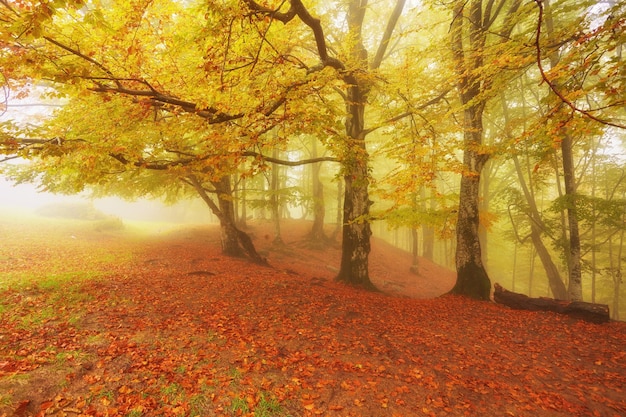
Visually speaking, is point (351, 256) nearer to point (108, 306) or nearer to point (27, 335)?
point (108, 306)

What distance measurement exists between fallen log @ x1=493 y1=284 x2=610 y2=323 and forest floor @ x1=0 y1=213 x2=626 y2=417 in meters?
0.41

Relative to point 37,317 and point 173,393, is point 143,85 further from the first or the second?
point 173,393

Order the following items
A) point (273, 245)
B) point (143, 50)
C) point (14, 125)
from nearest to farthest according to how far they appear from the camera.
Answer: point (14, 125) → point (143, 50) → point (273, 245)

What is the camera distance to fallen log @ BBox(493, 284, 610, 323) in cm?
864

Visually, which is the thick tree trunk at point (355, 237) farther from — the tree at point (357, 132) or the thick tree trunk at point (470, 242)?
the thick tree trunk at point (470, 242)

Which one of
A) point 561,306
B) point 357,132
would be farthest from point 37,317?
point 561,306

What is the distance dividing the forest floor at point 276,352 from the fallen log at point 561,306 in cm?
41

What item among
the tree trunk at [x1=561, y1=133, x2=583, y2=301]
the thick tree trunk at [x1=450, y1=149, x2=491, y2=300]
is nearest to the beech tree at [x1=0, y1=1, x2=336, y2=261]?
the thick tree trunk at [x1=450, y1=149, x2=491, y2=300]

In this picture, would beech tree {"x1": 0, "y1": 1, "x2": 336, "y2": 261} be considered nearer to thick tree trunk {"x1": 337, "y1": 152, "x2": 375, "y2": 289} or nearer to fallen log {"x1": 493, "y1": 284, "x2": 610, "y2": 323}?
thick tree trunk {"x1": 337, "y1": 152, "x2": 375, "y2": 289}

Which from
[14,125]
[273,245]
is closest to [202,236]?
[273,245]

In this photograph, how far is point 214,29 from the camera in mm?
5203

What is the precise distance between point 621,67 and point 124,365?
9.52 metres

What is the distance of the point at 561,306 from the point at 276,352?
29.1 feet

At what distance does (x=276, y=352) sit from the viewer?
614 centimetres
